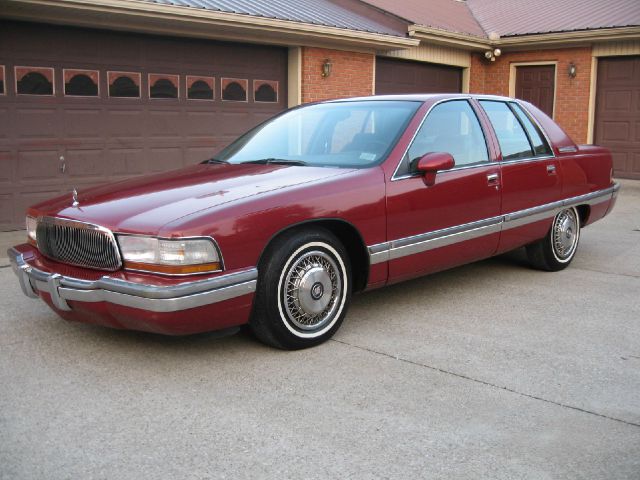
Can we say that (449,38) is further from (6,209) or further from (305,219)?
(305,219)

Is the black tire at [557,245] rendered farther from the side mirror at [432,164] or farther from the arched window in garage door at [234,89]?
the arched window in garage door at [234,89]

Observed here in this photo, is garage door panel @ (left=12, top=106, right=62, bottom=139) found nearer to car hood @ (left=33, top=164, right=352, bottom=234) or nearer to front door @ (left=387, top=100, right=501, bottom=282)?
car hood @ (left=33, top=164, right=352, bottom=234)

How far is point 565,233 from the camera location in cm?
675

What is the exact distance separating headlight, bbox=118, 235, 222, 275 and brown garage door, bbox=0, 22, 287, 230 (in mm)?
5207

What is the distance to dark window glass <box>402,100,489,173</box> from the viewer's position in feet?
17.5

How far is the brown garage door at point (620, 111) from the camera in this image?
1501 cm

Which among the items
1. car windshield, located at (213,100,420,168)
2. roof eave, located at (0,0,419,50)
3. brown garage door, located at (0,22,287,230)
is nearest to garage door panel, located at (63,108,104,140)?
brown garage door, located at (0,22,287,230)

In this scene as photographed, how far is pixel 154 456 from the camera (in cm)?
317

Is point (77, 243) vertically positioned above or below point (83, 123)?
below

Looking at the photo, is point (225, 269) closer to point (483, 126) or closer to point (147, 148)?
point (483, 126)

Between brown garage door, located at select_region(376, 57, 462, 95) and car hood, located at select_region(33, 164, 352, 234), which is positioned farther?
brown garage door, located at select_region(376, 57, 462, 95)

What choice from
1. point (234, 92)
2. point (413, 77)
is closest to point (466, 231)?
point (234, 92)

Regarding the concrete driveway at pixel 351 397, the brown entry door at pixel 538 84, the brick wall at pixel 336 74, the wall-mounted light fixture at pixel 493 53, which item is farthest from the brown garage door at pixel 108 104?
the brown entry door at pixel 538 84

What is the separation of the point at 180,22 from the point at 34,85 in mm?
2075
